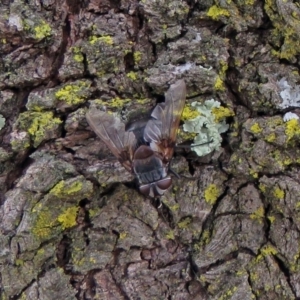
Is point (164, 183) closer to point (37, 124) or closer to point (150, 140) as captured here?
point (150, 140)

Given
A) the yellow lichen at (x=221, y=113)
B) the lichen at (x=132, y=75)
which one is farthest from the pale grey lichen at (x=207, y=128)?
the lichen at (x=132, y=75)

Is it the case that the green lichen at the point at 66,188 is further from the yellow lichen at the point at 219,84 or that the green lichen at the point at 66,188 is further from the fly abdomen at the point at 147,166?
the yellow lichen at the point at 219,84

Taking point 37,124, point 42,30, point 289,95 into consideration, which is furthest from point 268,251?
point 42,30

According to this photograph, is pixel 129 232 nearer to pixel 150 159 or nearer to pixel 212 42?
pixel 150 159

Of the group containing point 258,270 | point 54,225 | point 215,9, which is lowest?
point 258,270

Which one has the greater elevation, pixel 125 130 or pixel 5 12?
pixel 5 12

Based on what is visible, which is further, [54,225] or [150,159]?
[150,159]

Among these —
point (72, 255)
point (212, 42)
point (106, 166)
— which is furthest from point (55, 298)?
point (212, 42)
